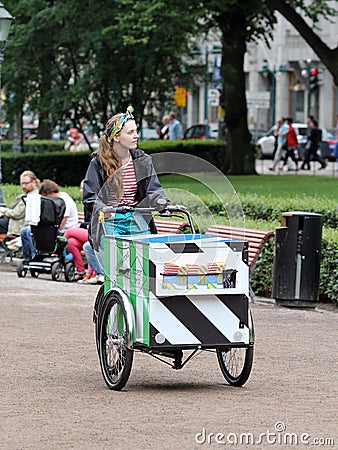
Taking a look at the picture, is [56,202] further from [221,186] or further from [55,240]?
[221,186]

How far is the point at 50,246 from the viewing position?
1595cm

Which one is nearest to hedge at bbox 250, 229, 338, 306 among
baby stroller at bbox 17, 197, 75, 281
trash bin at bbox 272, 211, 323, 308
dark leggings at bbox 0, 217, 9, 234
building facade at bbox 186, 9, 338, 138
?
trash bin at bbox 272, 211, 323, 308

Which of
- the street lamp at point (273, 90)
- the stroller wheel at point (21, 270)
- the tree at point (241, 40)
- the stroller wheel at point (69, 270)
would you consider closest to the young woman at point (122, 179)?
the stroller wheel at point (69, 270)

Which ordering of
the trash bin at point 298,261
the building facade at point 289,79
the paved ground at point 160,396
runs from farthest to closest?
the building facade at point 289,79
the trash bin at point 298,261
the paved ground at point 160,396

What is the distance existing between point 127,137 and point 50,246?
300 inches

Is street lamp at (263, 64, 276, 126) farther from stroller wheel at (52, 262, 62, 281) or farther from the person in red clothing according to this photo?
stroller wheel at (52, 262, 62, 281)

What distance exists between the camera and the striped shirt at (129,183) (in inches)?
334

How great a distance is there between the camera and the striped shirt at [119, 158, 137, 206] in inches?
334

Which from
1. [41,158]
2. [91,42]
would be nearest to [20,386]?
[91,42]

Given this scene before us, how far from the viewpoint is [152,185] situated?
847 cm

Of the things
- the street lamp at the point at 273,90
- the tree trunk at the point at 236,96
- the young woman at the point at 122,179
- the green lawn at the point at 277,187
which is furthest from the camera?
the street lamp at the point at 273,90

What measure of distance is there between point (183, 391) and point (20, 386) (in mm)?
1077

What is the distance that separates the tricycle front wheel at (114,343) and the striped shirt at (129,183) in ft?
2.25

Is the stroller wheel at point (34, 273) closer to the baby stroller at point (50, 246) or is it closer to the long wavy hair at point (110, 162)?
the baby stroller at point (50, 246)
